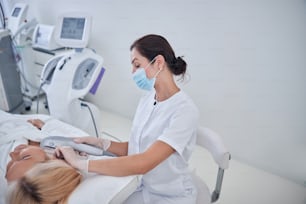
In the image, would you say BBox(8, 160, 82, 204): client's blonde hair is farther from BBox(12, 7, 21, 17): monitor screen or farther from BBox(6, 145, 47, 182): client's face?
BBox(12, 7, 21, 17): monitor screen

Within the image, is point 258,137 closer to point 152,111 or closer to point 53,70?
point 152,111

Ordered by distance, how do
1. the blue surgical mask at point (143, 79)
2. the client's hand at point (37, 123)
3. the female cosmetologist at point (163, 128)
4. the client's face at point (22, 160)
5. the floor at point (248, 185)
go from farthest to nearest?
the floor at point (248, 185) < the client's hand at point (37, 123) < the blue surgical mask at point (143, 79) < the female cosmetologist at point (163, 128) < the client's face at point (22, 160)

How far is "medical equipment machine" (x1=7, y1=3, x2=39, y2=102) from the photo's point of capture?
242cm

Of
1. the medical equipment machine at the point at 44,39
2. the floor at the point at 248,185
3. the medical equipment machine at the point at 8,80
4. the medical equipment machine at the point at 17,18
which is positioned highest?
the medical equipment machine at the point at 17,18

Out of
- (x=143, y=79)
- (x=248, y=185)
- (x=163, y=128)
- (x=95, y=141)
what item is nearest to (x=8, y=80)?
(x=95, y=141)

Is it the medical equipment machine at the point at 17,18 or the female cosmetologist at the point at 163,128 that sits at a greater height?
the medical equipment machine at the point at 17,18

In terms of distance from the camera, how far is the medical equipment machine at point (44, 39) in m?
2.31

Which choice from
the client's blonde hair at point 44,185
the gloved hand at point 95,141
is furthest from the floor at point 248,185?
the client's blonde hair at point 44,185

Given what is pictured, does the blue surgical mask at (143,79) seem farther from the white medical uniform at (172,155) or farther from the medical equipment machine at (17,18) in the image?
the medical equipment machine at (17,18)

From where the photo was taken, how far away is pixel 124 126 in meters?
2.44

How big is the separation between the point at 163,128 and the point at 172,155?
117mm

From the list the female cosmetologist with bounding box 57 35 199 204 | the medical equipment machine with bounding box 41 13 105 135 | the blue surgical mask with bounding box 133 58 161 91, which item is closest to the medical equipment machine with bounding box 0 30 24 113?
the medical equipment machine with bounding box 41 13 105 135

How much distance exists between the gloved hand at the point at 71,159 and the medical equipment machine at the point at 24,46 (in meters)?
1.85

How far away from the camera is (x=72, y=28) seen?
4.94 feet
